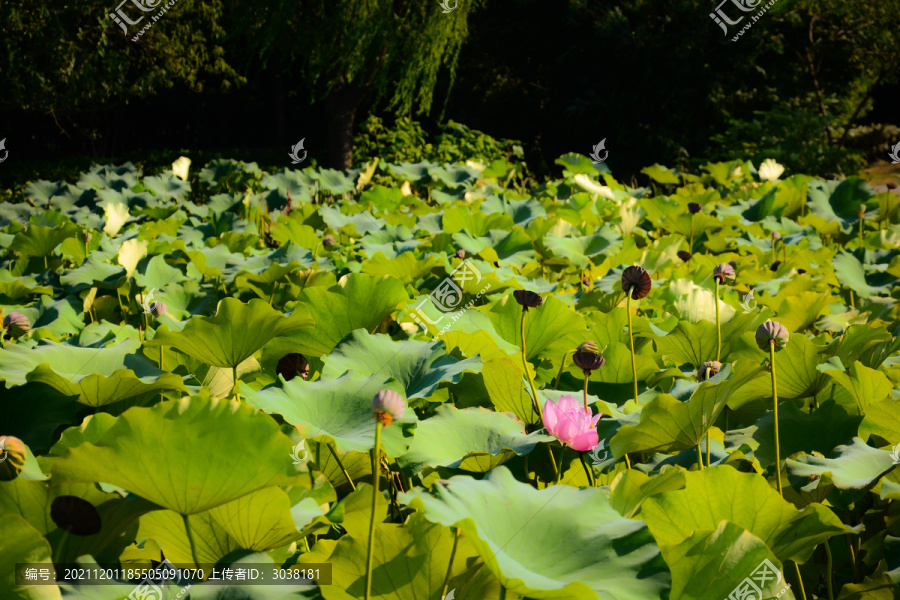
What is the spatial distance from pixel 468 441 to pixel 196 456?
38cm

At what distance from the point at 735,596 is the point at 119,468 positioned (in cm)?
52

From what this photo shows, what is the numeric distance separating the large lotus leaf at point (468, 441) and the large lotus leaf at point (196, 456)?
0.83 ft

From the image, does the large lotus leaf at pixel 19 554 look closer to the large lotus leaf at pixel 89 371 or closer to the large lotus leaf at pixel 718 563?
the large lotus leaf at pixel 89 371

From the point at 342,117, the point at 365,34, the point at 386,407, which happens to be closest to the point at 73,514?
the point at 386,407

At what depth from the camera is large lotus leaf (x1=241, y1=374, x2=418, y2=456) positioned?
81 cm

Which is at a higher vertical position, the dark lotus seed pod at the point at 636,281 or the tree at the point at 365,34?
the tree at the point at 365,34

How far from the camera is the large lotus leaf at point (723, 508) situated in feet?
2.19

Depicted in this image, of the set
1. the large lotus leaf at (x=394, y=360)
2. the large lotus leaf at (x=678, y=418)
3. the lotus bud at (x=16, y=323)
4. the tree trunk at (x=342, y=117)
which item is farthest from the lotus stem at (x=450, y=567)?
the tree trunk at (x=342, y=117)

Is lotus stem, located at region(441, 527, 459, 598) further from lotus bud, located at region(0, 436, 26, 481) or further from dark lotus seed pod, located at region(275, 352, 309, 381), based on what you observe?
dark lotus seed pod, located at region(275, 352, 309, 381)

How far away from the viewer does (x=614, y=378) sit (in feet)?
3.72

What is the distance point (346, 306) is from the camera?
1.19 m

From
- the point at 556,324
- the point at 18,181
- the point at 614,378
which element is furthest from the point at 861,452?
the point at 18,181

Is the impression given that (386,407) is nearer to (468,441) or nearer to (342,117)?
(468,441)

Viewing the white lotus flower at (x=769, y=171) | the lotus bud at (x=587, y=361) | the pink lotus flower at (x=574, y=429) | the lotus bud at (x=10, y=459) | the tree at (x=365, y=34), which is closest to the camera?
the lotus bud at (x=10, y=459)
